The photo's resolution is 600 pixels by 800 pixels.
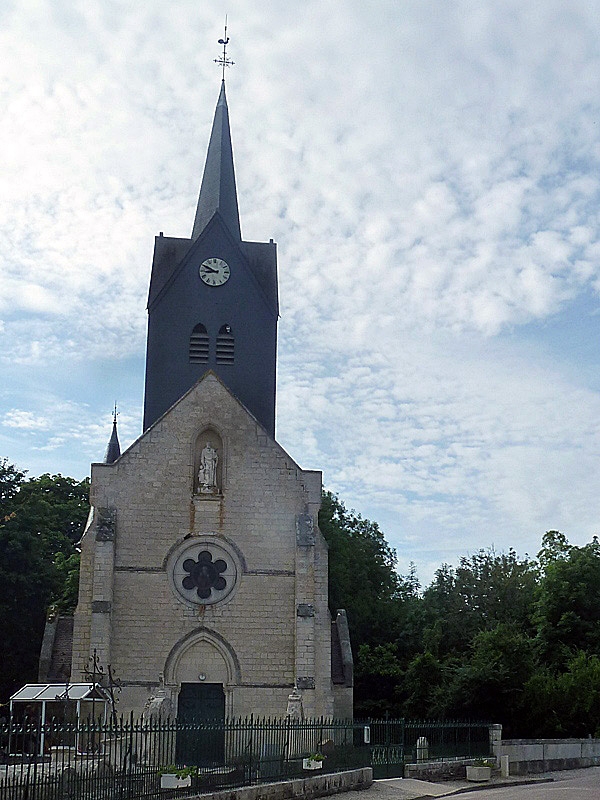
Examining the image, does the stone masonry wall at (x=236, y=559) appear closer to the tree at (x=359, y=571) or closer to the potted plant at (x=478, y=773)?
the potted plant at (x=478, y=773)

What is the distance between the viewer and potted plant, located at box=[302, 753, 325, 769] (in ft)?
60.7

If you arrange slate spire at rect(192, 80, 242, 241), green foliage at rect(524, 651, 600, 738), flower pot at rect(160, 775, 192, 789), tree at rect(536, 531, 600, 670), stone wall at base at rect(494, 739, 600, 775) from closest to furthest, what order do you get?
1. flower pot at rect(160, 775, 192, 789)
2. stone wall at base at rect(494, 739, 600, 775)
3. green foliage at rect(524, 651, 600, 738)
4. slate spire at rect(192, 80, 242, 241)
5. tree at rect(536, 531, 600, 670)

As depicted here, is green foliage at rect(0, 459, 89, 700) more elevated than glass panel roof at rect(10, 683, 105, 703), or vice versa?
green foliage at rect(0, 459, 89, 700)

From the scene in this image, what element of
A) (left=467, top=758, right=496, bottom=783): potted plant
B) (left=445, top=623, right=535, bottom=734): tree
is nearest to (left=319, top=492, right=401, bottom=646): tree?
(left=445, top=623, right=535, bottom=734): tree

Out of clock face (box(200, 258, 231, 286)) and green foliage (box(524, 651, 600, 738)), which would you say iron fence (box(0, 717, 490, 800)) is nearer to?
green foliage (box(524, 651, 600, 738))

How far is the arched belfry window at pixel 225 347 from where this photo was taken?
3038cm

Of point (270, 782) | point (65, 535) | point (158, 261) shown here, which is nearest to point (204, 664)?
point (270, 782)

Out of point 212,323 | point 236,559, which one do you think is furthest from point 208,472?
point 212,323

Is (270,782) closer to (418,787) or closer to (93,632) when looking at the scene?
(418,787)

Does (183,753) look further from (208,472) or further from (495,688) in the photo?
(495,688)

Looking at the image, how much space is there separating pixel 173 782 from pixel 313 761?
15.7ft

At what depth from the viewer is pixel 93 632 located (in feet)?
81.0

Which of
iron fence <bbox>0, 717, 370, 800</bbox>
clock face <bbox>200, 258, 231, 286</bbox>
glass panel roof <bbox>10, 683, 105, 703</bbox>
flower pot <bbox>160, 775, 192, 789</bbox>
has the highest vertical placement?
clock face <bbox>200, 258, 231, 286</bbox>

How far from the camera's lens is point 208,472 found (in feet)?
88.9
